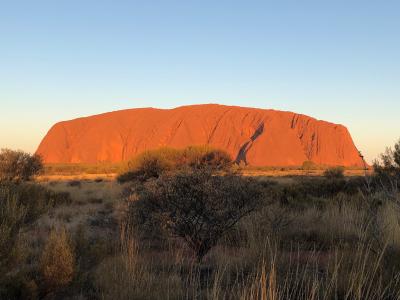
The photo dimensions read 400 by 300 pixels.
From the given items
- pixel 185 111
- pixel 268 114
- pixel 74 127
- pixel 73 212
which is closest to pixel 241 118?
pixel 268 114

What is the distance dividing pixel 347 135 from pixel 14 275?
12146cm

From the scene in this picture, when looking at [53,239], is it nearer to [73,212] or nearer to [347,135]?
[73,212]

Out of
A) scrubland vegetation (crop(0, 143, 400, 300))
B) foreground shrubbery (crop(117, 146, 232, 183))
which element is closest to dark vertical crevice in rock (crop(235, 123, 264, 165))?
foreground shrubbery (crop(117, 146, 232, 183))

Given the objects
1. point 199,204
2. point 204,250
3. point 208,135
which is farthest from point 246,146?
point 199,204

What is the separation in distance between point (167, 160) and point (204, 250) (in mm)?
20517

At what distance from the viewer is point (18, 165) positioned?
83.7ft

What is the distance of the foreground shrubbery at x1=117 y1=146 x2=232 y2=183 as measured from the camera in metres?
26.6

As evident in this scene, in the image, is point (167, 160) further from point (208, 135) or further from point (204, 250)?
point (208, 135)

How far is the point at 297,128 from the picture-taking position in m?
114

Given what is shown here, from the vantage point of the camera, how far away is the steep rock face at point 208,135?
330 ft

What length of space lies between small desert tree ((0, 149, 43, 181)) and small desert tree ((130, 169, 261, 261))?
752 inches

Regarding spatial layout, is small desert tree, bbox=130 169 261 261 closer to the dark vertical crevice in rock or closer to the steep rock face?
the dark vertical crevice in rock

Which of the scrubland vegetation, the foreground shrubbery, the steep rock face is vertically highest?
Answer: the steep rock face

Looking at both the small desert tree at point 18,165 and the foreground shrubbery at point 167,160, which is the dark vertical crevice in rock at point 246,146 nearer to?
the foreground shrubbery at point 167,160
